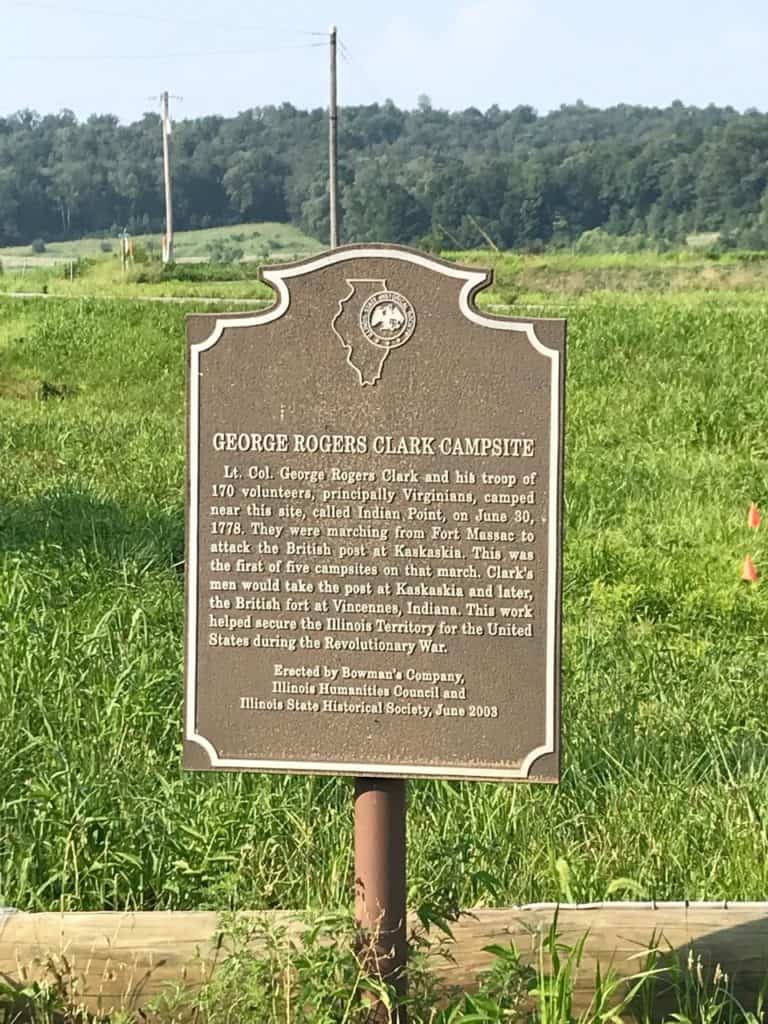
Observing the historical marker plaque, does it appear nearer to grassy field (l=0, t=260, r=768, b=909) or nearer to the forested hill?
grassy field (l=0, t=260, r=768, b=909)

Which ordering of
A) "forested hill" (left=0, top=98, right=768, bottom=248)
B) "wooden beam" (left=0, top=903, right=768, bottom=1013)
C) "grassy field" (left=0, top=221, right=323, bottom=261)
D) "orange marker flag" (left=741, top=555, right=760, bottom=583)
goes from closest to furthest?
1. "wooden beam" (left=0, top=903, right=768, bottom=1013)
2. "orange marker flag" (left=741, top=555, right=760, bottom=583)
3. "forested hill" (left=0, top=98, right=768, bottom=248)
4. "grassy field" (left=0, top=221, right=323, bottom=261)

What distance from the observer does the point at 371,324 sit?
117 inches

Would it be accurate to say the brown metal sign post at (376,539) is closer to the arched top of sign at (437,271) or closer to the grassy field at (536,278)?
the arched top of sign at (437,271)

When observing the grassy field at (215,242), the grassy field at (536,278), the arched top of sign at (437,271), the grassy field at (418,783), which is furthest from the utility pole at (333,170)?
the grassy field at (215,242)

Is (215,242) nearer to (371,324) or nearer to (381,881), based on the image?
(371,324)

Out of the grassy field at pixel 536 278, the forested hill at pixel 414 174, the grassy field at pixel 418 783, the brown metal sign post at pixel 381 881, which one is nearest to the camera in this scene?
the brown metal sign post at pixel 381 881

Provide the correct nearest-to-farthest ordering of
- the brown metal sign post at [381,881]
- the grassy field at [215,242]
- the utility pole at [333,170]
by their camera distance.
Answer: the brown metal sign post at [381,881] → the utility pole at [333,170] → the grassy field at [215,242]

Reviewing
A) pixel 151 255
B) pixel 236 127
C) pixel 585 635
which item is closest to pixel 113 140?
pixel 236 127

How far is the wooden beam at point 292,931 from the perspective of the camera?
3166 millimetres

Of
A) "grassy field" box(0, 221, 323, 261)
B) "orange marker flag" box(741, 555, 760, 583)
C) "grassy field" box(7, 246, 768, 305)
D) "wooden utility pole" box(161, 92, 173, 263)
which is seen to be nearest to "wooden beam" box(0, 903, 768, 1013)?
"orange marker flag" box(741, 555, 760, 583)

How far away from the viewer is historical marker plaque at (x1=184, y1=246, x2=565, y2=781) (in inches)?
117

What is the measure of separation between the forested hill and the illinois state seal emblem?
1495 mm

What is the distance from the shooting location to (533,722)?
3.03 m

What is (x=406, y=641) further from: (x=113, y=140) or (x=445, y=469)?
(x=113, y=140)
